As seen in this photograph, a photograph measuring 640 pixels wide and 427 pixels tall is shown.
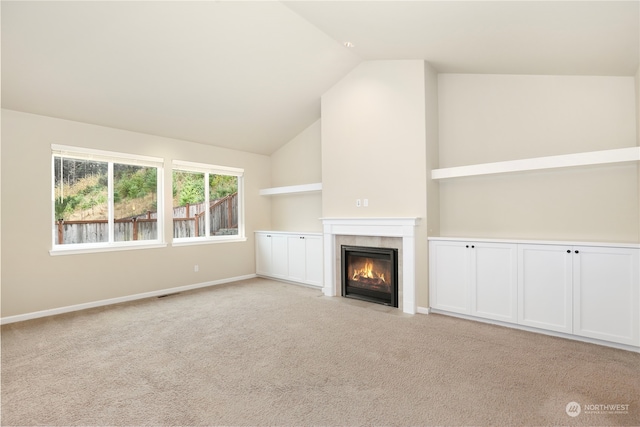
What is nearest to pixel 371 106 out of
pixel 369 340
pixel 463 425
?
pixel 369 340

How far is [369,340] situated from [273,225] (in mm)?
4195

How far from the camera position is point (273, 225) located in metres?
7.07

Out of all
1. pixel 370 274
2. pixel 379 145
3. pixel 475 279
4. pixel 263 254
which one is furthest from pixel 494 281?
pixel 263 254

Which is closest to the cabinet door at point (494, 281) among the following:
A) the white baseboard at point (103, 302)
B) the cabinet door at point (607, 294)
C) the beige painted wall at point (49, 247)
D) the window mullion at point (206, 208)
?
the cabinet door at point (607, 294)

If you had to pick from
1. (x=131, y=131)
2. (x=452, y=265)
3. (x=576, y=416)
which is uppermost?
(x=131, y=131)

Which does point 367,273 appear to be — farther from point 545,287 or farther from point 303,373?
point 303,373

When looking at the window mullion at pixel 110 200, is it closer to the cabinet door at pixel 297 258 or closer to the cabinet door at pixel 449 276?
the cabinet door at pixel 297 258

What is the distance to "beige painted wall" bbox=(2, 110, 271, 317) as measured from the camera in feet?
13.0

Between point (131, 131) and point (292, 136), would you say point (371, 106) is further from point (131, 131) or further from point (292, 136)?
point (131, 131)

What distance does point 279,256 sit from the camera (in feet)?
20.3

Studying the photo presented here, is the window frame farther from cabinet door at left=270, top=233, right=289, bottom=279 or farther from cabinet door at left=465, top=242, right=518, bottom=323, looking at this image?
cabinet door at left=465, top=242, right=518, bottom=323

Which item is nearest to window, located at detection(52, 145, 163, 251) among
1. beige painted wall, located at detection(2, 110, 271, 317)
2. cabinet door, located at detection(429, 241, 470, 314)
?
beige painted wall, located at detection(2, 110, 271, 317)

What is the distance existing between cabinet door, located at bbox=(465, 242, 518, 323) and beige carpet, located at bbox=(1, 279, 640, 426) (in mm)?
187

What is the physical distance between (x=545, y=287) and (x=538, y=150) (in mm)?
1641
